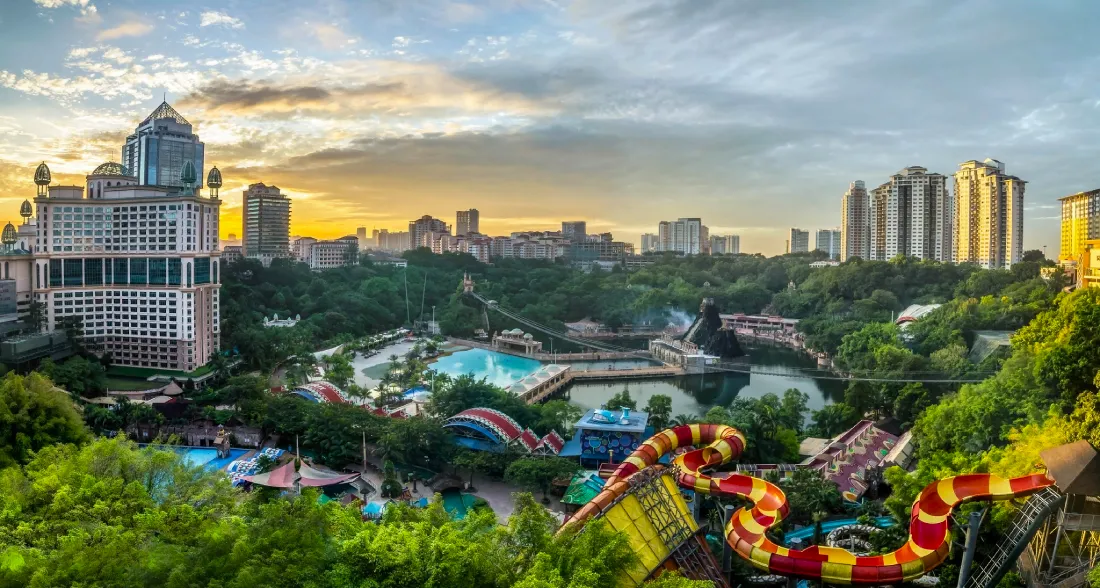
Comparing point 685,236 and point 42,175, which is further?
point 685,236

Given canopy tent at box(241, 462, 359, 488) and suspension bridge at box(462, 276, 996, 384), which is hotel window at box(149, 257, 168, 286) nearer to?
canopy tent at box(241, 462, 359, 488)

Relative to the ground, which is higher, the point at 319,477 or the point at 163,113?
the point at 163,113

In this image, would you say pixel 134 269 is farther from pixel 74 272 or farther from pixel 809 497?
pixel 809 497

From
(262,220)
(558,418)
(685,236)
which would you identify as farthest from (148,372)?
(685,236)

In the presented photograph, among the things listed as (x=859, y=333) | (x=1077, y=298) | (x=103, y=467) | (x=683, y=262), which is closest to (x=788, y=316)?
(x=859, y=333)

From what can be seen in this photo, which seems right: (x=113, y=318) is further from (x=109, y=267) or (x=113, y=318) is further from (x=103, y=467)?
(x=103, y=467)

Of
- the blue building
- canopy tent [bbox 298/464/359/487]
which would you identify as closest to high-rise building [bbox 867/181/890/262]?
the blue building

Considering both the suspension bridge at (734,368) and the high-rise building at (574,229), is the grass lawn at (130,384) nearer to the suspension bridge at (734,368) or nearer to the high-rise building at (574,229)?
the suspension bridge at (734,368)
